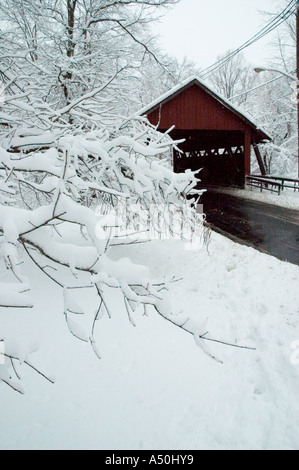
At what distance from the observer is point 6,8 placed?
8508 mm

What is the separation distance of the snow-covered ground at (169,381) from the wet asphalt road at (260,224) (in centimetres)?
199

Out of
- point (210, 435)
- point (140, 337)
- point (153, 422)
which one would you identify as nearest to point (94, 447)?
point (153, 422)

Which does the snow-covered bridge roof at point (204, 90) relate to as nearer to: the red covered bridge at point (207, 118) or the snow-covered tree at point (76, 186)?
the red covered bridge at point (207, 118)

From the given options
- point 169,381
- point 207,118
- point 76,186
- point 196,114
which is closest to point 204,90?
point 196,114

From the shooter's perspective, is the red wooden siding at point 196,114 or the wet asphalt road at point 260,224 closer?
the wet asphalt road at point 260,224

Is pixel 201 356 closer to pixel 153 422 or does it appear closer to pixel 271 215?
pixel 153 422

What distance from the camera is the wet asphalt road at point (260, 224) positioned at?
7316 mm

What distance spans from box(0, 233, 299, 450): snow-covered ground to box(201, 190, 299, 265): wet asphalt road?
6.52 ft

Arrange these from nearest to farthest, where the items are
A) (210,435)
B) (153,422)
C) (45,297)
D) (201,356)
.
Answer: (210,435), (153,422), (201,356), (45,297)

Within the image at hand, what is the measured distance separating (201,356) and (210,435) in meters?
1.11

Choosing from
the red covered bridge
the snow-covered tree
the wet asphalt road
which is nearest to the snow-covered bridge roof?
the red covered bridge

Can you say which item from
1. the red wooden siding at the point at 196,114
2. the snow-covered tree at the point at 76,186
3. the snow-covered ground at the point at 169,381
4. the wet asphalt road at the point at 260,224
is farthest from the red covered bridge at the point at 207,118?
the snow-covered ground at the point at 169,381

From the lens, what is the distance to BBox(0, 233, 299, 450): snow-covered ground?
10.2 ft

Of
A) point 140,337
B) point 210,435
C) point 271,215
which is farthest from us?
point 271,215
